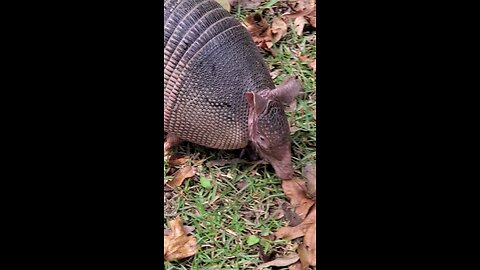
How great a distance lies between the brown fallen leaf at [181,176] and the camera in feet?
8.36

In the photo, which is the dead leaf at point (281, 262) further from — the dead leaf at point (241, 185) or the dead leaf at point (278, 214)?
the dead leaf at point (241, 185)

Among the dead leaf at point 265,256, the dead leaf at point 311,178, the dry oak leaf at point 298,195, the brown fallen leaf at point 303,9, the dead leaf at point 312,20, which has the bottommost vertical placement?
the dead leaf at point 265,256

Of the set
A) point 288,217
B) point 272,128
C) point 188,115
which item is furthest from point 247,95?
point 288,217

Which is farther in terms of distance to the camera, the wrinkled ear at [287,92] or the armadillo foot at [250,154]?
the armadillo foot at [250,154]

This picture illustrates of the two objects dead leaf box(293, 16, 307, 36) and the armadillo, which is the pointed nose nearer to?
the armadillo

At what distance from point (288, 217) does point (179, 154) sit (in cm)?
63

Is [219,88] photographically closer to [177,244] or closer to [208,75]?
[208,75]

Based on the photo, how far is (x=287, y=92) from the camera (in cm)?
266

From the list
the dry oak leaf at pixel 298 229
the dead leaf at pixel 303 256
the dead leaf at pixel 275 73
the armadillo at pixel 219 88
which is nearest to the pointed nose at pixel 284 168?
the armadillo at pixel 219 88

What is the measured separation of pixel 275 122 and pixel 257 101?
13 centimetres

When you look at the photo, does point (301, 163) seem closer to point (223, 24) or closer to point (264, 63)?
point (264, 63)

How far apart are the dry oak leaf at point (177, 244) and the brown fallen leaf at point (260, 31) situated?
1.01 m

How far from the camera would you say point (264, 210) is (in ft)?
Result: 8.41

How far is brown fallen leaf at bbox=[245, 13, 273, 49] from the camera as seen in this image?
114 inches
